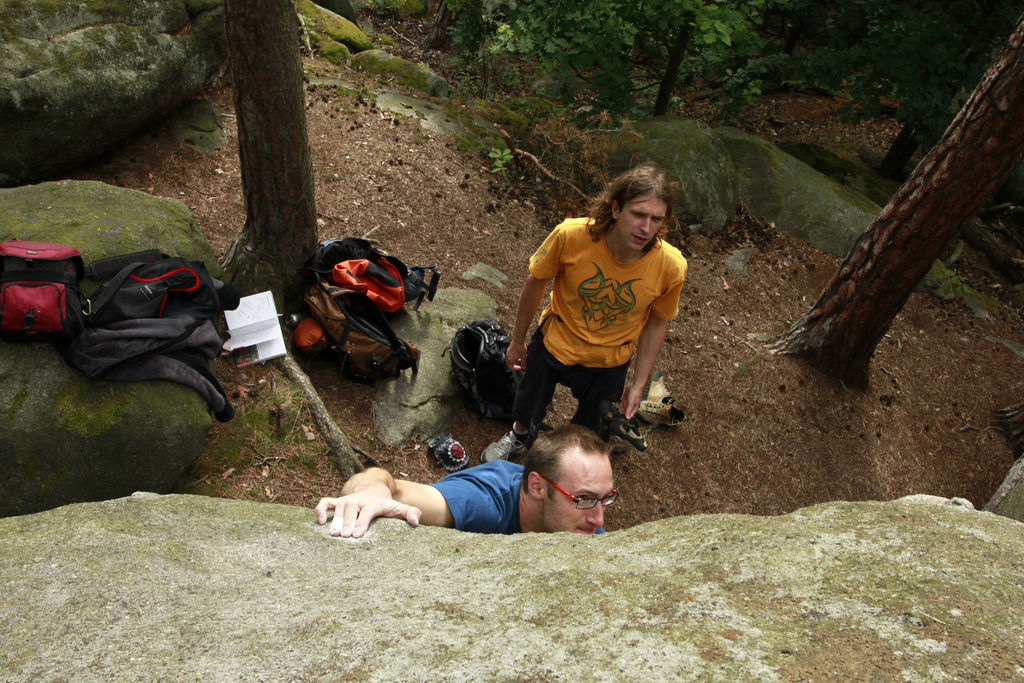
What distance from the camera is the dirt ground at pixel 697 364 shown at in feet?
16.9

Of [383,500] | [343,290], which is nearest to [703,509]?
[343,290]

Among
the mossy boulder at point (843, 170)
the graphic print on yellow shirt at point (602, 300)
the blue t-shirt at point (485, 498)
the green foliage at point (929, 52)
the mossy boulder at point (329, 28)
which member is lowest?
the mossy boulder at point (329, 28)

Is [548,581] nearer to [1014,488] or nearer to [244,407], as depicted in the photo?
[244,407]

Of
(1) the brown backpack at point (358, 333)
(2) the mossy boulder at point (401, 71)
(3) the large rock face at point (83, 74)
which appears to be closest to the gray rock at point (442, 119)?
(2) the mossy boulder at point (401, 71)

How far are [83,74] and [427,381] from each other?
409 centimetres

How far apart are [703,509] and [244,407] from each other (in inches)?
146

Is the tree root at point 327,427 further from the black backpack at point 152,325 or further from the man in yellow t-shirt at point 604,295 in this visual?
the man in yellow t-shirt at point 604,295

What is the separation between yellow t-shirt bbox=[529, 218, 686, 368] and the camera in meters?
3.56

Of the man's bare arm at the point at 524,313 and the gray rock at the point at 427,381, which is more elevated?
the man's bare arm at the point at 524,313

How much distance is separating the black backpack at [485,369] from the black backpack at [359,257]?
1.69 feet

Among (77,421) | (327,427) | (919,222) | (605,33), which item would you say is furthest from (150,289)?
(605,33)

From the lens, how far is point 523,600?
1.53 meters

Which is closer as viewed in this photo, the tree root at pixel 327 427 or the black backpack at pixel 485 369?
the tree root at pixel 327 427

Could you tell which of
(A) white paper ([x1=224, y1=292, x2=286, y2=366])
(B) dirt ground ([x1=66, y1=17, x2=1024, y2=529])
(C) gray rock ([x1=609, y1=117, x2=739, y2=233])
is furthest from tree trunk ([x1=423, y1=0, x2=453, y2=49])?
(A) white paper ([x1=224, y1=292, x2=286, y2=366])
